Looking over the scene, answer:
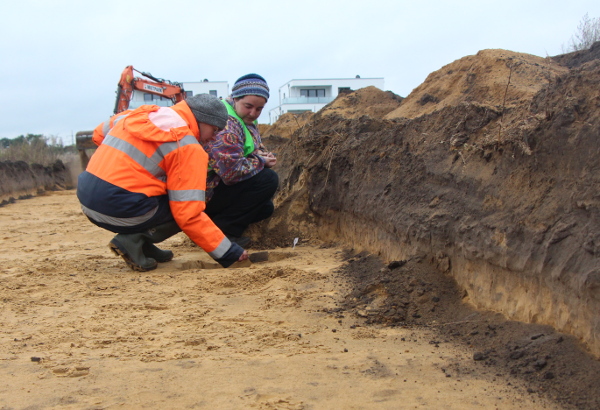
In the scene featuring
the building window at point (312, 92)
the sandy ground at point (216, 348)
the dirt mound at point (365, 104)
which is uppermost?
the building window at point (312, 92)

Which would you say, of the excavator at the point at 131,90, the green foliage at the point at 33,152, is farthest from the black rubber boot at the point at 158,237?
the green foliage at the point at 33,152

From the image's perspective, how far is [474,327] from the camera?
8.05ft

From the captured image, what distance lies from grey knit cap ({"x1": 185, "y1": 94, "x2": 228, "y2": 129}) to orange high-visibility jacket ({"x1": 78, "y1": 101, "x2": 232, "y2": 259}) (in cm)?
9

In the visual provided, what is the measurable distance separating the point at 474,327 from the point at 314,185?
2922 millimetres

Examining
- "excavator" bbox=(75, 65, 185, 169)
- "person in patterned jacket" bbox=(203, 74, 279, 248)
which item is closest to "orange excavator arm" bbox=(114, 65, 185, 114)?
"excavator" bbox=(75, 65, 185, 169)

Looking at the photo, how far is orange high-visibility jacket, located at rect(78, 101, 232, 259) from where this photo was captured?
3.78 meters

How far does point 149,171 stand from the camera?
12.7ft

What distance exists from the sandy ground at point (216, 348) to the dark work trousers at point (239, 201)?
818 mm

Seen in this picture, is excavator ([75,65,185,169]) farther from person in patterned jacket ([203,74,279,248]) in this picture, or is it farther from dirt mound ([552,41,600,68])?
dirt mound ([552,41,600,68])

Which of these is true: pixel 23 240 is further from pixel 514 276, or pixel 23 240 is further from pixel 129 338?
pixel 514 276

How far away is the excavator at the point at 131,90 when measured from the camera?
13781mm

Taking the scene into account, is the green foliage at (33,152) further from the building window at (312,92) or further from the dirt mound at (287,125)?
the building window at (312,92)

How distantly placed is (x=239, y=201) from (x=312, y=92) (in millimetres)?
44782

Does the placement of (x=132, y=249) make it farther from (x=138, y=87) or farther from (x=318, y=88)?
(x=318, y=88)
